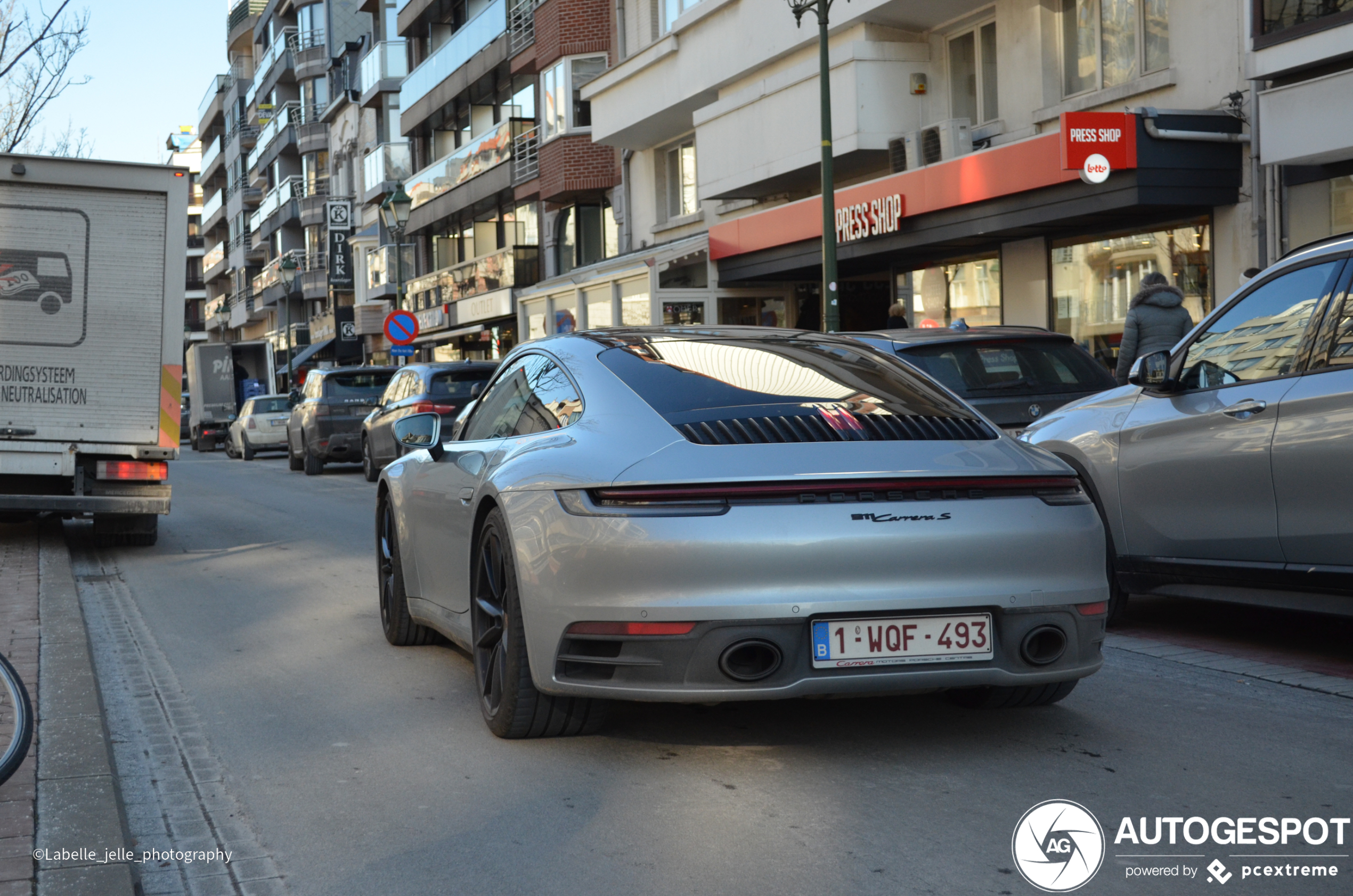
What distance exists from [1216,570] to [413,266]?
157 feet

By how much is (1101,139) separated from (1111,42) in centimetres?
295

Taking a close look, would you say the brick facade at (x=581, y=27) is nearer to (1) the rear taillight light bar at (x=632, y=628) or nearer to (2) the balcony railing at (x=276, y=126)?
(1) the rear taillight light bar at (x=632, y=628)

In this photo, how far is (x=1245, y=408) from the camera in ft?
20.2

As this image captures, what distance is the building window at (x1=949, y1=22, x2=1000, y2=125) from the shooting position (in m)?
20.8

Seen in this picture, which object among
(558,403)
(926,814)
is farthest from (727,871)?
(558,403)

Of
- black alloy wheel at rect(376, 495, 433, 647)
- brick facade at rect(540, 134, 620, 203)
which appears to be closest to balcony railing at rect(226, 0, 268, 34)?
brick facade at rect(540, 134, 620, 203)

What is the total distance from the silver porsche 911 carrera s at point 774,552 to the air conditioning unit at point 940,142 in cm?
1575

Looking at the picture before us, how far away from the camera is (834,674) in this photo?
170 inches

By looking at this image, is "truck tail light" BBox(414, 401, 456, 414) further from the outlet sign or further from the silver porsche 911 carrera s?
the silver porsche 911 carrera s

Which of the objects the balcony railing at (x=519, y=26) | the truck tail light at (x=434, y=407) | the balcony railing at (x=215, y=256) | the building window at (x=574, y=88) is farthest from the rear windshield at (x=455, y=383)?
the balcony railing at (x=215, y=256)

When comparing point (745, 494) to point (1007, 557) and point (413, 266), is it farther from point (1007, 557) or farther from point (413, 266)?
point (413, 266)

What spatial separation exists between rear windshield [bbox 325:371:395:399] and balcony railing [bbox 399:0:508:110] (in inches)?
715

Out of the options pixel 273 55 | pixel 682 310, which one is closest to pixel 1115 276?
pixel 682 310

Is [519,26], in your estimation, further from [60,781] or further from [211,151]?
[211,151]
